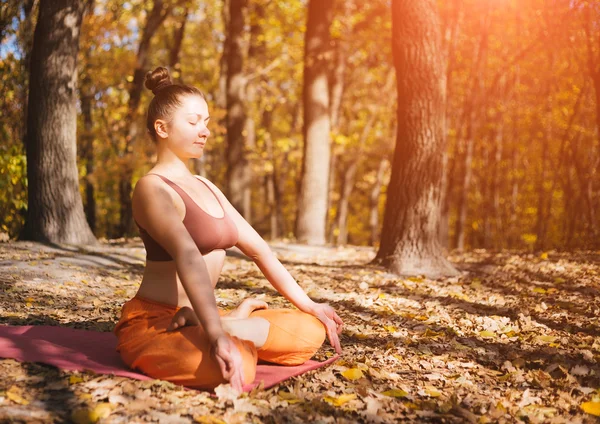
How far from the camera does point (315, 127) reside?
48.1 feet

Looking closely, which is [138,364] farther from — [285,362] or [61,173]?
[61,173]

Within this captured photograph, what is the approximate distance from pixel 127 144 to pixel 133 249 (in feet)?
26.6

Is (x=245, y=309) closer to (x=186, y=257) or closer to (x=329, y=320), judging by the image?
(x=329, y=320)

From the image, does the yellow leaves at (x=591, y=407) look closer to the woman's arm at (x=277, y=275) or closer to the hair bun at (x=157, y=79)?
the woman's arm at (x=277, y=275)

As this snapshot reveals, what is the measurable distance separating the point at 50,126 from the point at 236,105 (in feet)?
25.4

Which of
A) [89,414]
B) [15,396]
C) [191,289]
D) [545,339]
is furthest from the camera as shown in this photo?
[545,339]

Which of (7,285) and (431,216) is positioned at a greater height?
(431,216)

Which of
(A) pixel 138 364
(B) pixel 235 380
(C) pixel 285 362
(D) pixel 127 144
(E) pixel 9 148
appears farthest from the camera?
(D) pixel 127 144

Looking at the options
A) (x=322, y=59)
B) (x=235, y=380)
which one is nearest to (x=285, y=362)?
(x=235, y=380)

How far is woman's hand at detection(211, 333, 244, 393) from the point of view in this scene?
332cm

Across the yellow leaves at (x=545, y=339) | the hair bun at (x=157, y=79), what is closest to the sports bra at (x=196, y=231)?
the hair bun at (x=157, y=79)

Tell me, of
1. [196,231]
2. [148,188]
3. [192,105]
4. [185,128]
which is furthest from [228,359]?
[192,105]

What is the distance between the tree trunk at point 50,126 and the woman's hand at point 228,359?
689 cm

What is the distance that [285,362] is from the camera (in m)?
4.12
